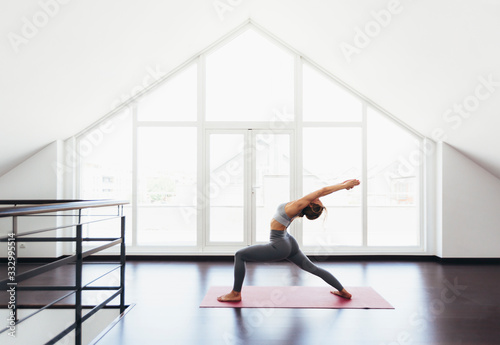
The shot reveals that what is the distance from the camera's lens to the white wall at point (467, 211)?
4.90 meters

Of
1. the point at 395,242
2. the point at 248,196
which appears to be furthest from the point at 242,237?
the point at 395,242

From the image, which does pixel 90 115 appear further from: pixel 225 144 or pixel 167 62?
pixel 225 144

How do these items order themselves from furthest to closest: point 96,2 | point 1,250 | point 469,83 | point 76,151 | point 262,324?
point 76,151
point 1,250
point 469,83
point 96,2
point 262,324

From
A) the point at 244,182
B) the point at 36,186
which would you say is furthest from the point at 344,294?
the point at 36,186

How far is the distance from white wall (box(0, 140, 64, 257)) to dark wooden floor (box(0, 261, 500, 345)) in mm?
1514

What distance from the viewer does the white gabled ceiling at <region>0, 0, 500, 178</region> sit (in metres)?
2.83

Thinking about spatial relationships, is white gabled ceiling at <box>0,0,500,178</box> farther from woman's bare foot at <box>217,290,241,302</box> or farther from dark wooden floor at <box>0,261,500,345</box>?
woman's bare foot at <box>217,290,241,302</box>

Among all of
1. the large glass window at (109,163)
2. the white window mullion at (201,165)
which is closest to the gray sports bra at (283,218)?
the white window mullion at (201,165)

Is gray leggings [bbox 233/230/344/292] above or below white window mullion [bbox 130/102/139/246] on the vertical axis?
below

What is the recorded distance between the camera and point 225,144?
5.34 m

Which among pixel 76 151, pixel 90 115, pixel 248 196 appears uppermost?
pixel 90 115

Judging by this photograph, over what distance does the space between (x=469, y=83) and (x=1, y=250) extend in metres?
6.21

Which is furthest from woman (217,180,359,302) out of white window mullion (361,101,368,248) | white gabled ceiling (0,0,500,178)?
white window mullion (361,101,368,248)

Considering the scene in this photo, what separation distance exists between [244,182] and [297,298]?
2268 millimetres
